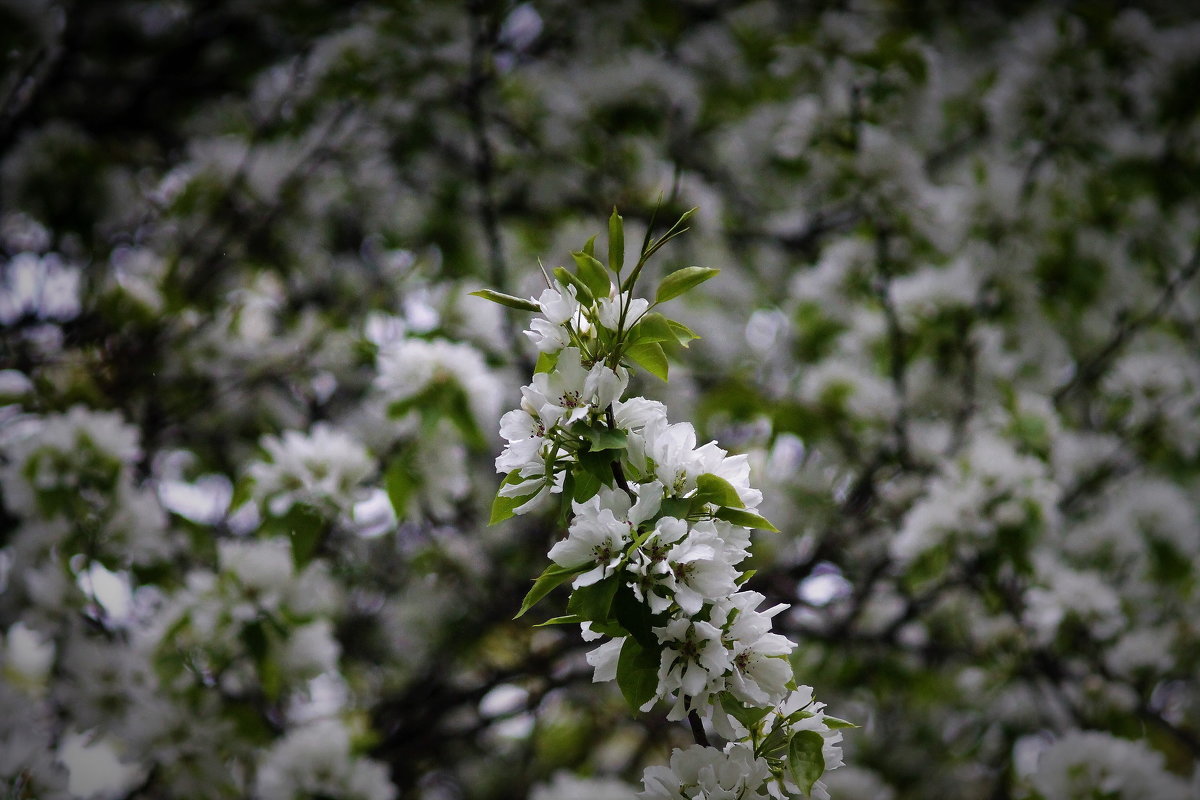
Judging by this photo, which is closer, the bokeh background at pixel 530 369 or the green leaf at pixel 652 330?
the green leaf at pixel 652 330

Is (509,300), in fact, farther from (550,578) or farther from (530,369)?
(530,369)

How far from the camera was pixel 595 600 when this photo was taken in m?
0.89

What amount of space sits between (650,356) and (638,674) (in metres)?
0.37

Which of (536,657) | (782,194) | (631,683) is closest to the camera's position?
(631,683)

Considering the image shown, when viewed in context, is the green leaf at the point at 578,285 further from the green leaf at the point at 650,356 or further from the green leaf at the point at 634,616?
the green leaf at the point at 634,616

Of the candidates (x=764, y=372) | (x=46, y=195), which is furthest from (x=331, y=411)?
(x=764, y=372)

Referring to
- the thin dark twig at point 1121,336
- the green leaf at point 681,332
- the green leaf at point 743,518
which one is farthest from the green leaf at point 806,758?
the thin dark twig at point 1121,336

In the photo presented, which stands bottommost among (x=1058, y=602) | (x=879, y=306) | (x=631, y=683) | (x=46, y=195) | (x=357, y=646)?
(x=357, y=646)

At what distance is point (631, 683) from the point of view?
0.91 meters

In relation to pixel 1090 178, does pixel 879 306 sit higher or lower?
lower

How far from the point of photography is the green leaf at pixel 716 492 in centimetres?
93

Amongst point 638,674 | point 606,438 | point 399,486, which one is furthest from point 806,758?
point 399,486

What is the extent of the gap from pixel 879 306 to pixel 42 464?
2662 mm

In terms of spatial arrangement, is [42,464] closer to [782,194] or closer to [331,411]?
[331,411]
